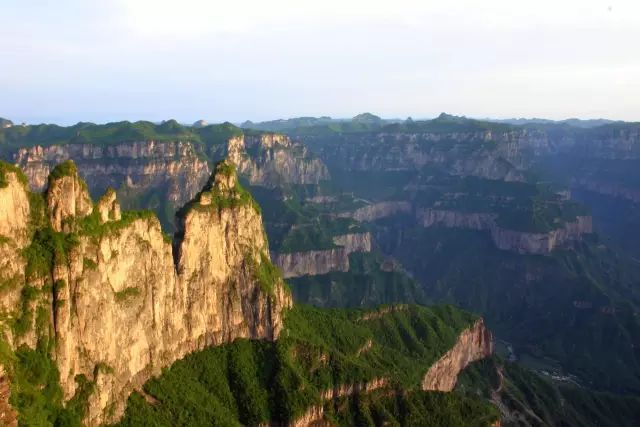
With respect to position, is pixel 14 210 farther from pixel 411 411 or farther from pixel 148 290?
pixel 411 411

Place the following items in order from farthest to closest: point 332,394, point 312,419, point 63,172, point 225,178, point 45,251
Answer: point 225,178 → point 332,394 → point 312,419 → point 63,172 → point 45,251

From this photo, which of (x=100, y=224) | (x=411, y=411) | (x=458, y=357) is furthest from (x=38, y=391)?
(x=458, y=357)

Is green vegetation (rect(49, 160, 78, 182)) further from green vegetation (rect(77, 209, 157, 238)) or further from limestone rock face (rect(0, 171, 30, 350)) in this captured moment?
green vegetation (rect(77, 209, 157, 238))

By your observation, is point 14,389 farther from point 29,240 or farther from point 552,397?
point 552,397

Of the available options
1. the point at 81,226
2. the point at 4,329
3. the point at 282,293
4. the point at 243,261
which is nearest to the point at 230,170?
the point at 243,261

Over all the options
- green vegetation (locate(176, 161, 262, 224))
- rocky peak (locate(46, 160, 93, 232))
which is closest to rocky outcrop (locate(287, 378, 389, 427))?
green vegetation (locate(176, 161, 262, 224))

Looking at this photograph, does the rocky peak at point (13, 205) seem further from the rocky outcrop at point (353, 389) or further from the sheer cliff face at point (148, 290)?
the rocky outcrop at point (353, 389)
